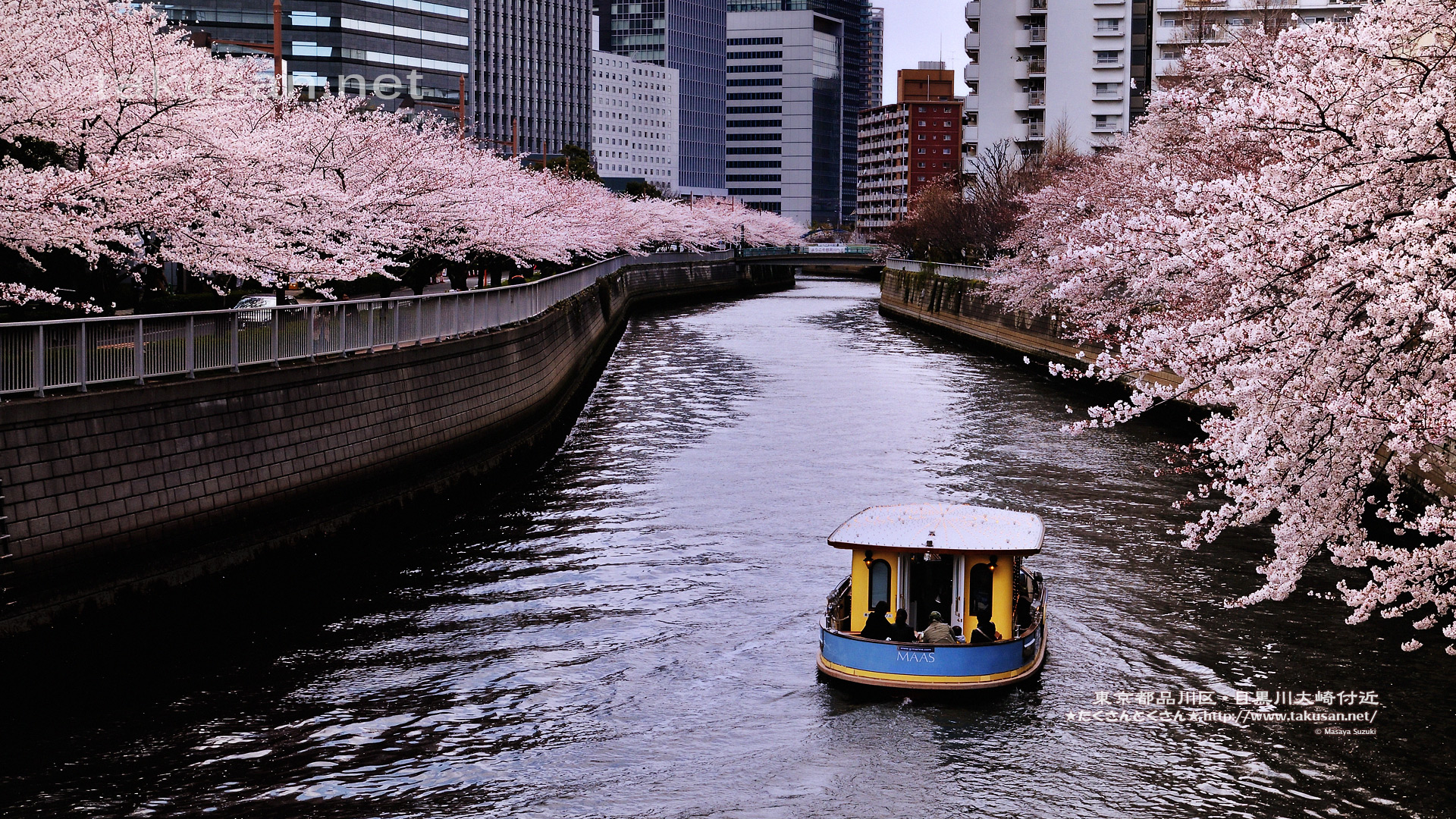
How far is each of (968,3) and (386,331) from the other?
9553 cm

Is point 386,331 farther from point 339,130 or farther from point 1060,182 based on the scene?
point 1060,182

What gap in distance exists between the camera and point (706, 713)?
18109 mm

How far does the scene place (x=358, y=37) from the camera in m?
140

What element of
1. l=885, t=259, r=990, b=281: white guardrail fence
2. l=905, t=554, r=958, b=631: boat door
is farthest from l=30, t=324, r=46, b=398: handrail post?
l=885, t=259, r=990, b=281: white guardrail fence

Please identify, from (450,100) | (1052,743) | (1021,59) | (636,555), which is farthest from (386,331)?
(450,100)

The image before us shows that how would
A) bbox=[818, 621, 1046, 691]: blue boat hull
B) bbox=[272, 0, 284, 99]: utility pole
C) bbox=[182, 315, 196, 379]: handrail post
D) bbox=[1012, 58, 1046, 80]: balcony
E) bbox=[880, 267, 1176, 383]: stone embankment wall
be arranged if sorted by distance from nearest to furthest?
bbox=[818, 621, 1046, 691]: blue boat hull < bbox=[182, 315, 196, 379]: handrail post < bbox=[272, 0, 284, 99]: utility pole < bbox=[880, 267, 1176, 383]: stone embankment wall < bbox=[1012, 58, 1046, 80]: balcony

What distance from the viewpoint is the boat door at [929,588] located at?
2020cm

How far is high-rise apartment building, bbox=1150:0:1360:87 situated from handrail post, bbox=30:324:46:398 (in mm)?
52703

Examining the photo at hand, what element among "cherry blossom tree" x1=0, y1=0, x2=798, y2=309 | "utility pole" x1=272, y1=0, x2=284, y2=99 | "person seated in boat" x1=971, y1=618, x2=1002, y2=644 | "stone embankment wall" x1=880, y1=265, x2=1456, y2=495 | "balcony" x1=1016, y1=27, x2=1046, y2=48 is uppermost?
"balcony" x1=1016, y1=27, x2=1046, y2=48

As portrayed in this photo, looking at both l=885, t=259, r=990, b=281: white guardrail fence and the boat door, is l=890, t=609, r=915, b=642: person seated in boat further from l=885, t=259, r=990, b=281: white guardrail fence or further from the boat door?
l=885, t=259, r=990, b=281: white guardrail fence

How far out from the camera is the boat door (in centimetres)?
2020

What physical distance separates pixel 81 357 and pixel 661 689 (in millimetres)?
10047

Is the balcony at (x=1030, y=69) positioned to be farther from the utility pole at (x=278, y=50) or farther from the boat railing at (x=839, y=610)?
the boat railing at (x=839, y=610)

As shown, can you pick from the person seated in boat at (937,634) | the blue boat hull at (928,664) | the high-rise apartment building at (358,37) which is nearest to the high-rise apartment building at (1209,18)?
the person seated in boat at (937,634)
